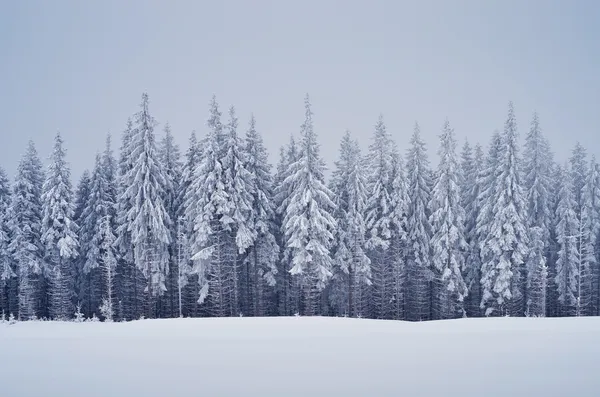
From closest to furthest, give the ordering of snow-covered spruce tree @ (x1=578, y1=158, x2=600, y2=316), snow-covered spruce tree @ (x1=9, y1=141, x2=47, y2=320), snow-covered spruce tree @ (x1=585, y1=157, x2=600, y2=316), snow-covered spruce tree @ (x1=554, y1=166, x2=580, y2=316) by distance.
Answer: snow-covered spruce tree @ (x1=9, y1=141, x2=47, y2=320) < snow-covered spruce tree @ (x1=554, y1=166, x2=580, y2=316) < snow-covered spruce tree @ (x1=578, y1=158, x2=600, y2=316) < snow-covered spruce tree @ (x1=585, y1=157, x2=600, y2=316)

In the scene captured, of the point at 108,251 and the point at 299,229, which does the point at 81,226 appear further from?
the point at 299,229

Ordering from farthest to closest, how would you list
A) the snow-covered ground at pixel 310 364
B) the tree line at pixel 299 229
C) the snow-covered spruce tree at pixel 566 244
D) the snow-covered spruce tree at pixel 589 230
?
the snow-covered spruce tree at pixel 589 230, the snow-covered spruce tree at pixel 566 244, the tree line at pixel 299 229, the snow-covered ground at pixel 310 364

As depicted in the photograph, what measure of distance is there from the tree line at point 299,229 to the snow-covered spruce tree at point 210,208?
0.44ft

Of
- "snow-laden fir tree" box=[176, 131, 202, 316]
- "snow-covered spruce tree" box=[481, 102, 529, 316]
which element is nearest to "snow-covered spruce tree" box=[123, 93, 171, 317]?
"snow-laden fir tree" box=[176, 131, 202, 316]

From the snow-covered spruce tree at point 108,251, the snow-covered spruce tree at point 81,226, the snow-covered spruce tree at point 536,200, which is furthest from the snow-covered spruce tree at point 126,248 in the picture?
the snow-covered spruce tree at point 536,200

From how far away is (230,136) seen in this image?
34.8 m

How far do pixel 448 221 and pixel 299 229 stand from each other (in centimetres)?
1362

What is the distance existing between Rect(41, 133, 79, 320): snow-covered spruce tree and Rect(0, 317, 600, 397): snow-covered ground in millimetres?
25559

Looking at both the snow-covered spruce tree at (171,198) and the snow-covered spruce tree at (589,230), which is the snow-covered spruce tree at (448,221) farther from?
the snow-covered spruce tree at (171,198)

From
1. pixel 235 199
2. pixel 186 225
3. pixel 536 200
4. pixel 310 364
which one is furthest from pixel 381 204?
pixel 310 364

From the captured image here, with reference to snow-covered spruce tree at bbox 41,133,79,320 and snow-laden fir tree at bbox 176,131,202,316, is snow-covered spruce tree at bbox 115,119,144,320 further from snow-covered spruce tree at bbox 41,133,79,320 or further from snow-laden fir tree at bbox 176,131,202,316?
snow-covered spruce tree at bbox 41,133,79,320

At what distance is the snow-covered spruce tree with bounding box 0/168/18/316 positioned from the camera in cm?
3975

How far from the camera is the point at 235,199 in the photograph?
33750 millimetres

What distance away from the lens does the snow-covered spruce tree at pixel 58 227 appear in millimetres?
37469
